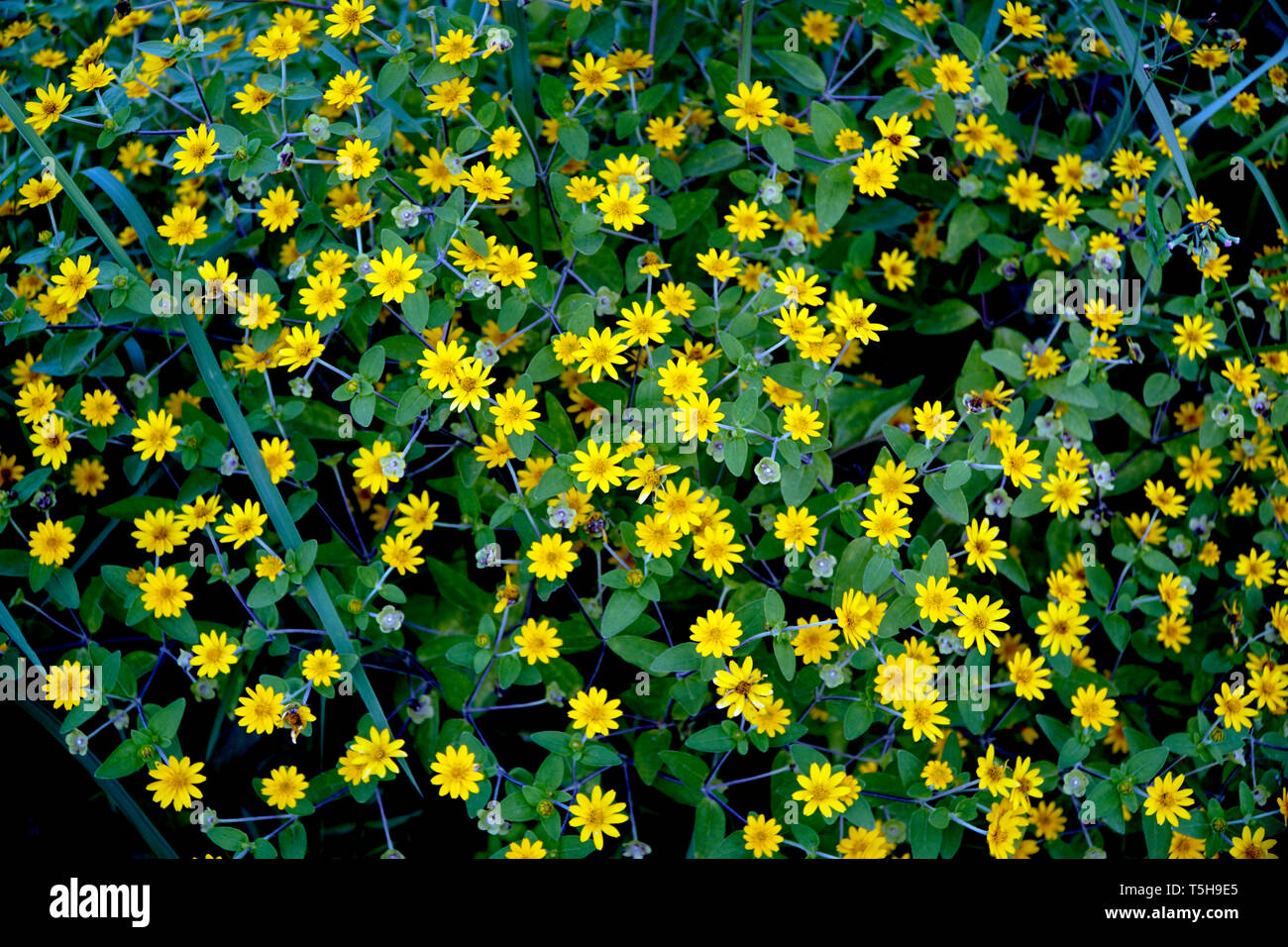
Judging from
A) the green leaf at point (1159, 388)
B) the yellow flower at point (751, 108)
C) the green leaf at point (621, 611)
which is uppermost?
the yellow flower at point (751, 108)

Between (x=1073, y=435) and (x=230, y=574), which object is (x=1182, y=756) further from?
(x=230, y=574)

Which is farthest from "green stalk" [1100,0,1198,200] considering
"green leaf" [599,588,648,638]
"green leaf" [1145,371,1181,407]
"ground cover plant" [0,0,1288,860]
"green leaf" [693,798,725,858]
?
"green leaf" [693,798,725,858]

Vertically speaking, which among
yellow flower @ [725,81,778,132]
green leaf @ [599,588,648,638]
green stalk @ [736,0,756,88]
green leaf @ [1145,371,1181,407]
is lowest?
green leaf @ [599,588,648,638]

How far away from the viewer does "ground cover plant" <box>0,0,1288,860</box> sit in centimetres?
143

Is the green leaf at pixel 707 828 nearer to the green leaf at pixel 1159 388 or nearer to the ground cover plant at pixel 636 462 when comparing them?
the ground cover plant at pixel 636 462

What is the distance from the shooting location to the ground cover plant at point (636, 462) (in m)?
1.43

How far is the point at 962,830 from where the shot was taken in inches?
60.8

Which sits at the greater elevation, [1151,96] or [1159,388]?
[1151,96]

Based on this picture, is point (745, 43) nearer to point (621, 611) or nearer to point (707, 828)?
point (621, 611)

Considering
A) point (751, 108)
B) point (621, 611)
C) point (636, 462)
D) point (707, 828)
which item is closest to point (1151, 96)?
point (751, 108)

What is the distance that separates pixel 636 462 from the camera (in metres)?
1.41

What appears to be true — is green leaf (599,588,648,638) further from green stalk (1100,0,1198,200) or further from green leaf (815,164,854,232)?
green stalk (1100,0,1198,200)

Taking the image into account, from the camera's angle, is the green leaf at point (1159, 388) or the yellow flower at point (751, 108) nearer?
the yellow flower at point (751, 108)

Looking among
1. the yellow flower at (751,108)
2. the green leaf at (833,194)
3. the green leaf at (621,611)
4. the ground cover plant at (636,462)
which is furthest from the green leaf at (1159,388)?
the green leaf at (621,611)
